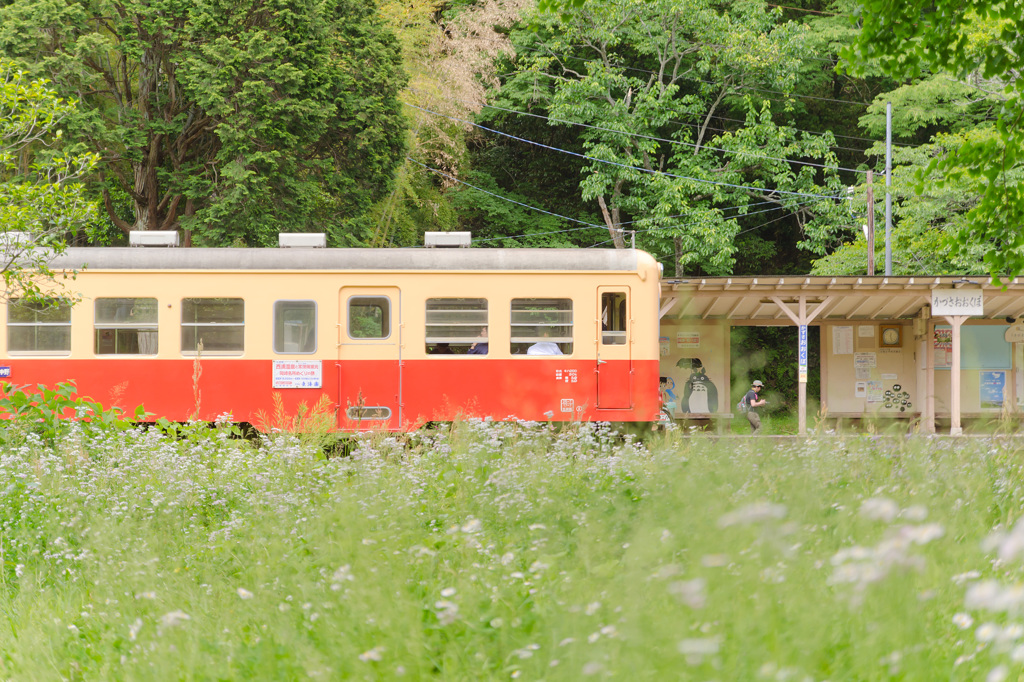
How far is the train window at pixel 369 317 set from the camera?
12.1 metres

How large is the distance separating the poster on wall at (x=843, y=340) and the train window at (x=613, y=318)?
7.72m

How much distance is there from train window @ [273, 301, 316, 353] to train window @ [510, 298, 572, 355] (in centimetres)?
266

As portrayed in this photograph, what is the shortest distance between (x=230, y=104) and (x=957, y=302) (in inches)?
600

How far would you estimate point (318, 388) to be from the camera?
12.0m

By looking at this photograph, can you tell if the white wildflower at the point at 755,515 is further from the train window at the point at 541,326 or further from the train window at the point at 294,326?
the train window at the point at 294,326

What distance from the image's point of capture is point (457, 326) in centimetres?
1215

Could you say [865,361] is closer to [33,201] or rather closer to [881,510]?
[33,201]

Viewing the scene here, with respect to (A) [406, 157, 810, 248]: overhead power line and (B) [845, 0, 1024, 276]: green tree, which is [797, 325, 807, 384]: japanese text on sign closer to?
(B) [845, 0, 1024, 276]: green tree

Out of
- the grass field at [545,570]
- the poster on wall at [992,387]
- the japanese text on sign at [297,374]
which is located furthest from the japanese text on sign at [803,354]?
the grass field at [545,570]

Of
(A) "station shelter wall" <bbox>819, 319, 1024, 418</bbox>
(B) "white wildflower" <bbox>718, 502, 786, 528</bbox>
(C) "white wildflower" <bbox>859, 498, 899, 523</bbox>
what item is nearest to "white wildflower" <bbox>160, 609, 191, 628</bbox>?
(B) "white wildflower" <bbox>718, 502, 786, 528</bbox>

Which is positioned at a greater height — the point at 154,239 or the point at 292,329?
the point at 154,239

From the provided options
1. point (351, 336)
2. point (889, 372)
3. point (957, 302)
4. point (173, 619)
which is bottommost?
point (173, 619)

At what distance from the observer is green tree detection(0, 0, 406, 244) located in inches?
786

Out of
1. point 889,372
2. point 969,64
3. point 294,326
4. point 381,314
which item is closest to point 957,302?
point 889,372
